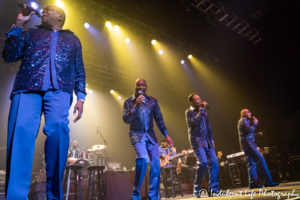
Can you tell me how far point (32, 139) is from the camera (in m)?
1.42

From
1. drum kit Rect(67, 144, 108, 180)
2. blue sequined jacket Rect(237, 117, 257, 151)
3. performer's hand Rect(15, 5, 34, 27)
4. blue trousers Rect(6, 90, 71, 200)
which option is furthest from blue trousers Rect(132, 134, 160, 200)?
drum kit Rect(67, 144, 108, 180)

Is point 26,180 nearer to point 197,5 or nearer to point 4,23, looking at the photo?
point 197,5

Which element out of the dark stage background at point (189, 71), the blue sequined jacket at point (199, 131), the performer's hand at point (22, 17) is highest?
the dark stage background at point (189, 71)

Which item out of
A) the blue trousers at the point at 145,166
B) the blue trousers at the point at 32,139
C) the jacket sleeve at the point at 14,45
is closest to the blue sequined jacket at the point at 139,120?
the blue trousers at the point at 145,166

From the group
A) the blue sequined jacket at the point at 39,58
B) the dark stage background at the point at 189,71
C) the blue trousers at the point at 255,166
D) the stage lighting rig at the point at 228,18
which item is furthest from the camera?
the dark stage background at the point at 189,71

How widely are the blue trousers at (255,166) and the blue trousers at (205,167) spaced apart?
174cm

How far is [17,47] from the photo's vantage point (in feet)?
5.47

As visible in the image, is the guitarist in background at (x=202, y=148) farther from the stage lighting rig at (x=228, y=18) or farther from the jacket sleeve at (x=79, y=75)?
the stage lighting rig at (x=228, y=18)

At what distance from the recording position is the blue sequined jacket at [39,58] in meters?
1.55

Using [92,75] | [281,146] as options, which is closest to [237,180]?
[281,146]

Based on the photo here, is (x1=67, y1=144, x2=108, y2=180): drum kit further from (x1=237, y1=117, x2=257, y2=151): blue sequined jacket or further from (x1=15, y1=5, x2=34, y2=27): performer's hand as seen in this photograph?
(x1=15, y1=5, x2=34, y2=27): performer's hand

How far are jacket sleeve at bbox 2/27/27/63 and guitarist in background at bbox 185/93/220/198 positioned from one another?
332 cm

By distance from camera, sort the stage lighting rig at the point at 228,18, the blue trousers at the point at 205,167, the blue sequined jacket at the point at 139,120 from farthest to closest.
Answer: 1. the stage lighting rig at the point at 228,18
2. the blue trousers at the point at 205,167
3. the blue sequined jacket at the point at 139,120

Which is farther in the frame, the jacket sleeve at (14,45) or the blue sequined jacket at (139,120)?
the blue sequined jacket at (139,120)
